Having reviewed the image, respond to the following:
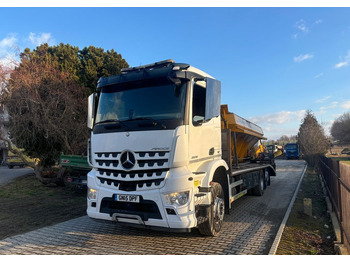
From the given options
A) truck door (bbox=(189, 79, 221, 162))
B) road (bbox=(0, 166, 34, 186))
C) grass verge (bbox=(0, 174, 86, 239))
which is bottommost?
grass verge (bbox=(0, 174, 86, 239))

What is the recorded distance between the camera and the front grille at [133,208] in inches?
162

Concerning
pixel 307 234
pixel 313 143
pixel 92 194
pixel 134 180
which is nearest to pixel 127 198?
pixel 134 180

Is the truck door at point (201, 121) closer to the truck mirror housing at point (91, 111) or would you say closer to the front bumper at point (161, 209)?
the front bumper at point (161, 209)

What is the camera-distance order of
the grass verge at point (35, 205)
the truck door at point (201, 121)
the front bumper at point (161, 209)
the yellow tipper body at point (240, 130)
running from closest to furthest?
the front bumper at point (161, 209) → the truck door at point (201, 121) → the grass verge at point (35, 205) → the yellow tipper body at point (240, 130)

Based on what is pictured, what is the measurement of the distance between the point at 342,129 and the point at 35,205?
62.2 meters

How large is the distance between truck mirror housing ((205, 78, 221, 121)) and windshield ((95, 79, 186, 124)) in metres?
0.48

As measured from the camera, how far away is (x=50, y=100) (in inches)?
419

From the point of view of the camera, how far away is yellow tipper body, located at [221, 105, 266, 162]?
730cm

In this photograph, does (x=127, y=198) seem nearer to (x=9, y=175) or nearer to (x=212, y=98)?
(x=212, y=98)

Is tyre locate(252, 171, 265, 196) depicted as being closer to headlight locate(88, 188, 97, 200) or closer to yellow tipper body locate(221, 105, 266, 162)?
yellow tipper body locate(221, 105, 266, 162)

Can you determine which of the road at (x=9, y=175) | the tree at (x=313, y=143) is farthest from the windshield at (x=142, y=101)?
the tree at (x=313, y=143)

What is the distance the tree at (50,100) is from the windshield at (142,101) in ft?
20.6

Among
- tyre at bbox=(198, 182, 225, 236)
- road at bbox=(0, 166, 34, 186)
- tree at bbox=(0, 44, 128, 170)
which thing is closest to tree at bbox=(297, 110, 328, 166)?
tree at bbox=(0, 44, 128, 170)

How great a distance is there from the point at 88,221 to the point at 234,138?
183 inches
